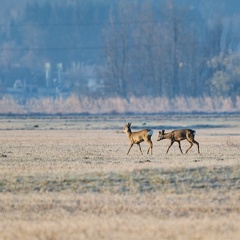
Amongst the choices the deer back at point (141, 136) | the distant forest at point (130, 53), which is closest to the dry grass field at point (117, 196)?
the deer back at point (141, 136)

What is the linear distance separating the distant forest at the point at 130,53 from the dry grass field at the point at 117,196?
211ft

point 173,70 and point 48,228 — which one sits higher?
point 173,70

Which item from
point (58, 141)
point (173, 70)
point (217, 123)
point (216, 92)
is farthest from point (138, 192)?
point (173, 70)

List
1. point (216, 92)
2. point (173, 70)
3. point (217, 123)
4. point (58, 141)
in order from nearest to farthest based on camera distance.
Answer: point (58, 141), point (217, 123), point (216, 92), point (173, 70)

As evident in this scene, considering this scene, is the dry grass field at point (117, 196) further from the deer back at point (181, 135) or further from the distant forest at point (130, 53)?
the distant forest at point (130, 53)

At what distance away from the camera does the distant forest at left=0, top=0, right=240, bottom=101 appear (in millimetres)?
102750

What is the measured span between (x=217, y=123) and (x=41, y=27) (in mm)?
88518

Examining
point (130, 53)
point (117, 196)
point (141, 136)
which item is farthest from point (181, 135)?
point (130, 53)

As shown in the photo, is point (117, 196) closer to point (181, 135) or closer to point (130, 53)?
point (181, 135)

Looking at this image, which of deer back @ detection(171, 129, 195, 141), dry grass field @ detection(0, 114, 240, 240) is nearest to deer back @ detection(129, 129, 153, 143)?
dry grass field @ detection(0, 114, 240, 240)

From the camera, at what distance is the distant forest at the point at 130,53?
102750 millimetres

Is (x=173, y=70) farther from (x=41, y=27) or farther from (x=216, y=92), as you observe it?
(x=41, y=27)

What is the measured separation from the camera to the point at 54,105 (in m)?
78.2

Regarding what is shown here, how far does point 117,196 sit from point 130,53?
298 ft
